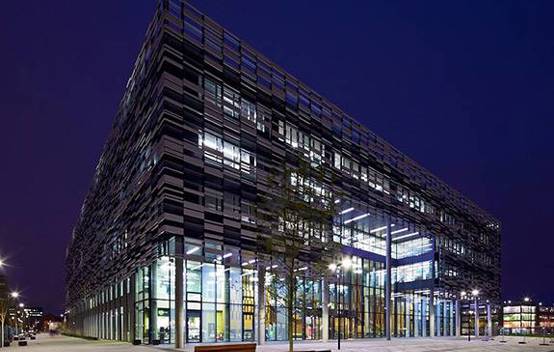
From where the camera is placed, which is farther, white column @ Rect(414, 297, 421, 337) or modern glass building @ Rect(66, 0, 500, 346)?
white column @ Rect(414, 297, 421, 337)

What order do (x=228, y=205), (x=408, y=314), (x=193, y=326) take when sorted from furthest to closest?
(x=408, y=314)
(x=228, y=205)
(x=193, y=326)

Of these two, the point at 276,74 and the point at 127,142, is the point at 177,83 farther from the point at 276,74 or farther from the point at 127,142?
the point at 127,142

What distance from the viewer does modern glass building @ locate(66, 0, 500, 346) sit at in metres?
42.1

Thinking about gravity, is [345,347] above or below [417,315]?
above

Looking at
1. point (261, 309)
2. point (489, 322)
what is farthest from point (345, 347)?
point (489, 322)

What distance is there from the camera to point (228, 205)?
45031 mm

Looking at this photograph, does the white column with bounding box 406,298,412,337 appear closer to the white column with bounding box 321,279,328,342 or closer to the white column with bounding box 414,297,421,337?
the white column with bounding box 414,297,421,337

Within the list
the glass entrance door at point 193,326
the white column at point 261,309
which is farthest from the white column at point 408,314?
the glass entrance door at point 193,326

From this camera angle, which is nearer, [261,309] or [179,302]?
[179,302]

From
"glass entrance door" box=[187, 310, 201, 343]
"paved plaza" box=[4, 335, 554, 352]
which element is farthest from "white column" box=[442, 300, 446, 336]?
"glass entrance door" box=[187, 310, 201, 343]

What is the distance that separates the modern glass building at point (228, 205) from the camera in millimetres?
42125

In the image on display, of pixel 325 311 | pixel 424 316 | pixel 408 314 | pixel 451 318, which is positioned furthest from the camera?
pixel 451 318

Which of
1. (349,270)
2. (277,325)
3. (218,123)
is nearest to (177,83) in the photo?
(218,123)

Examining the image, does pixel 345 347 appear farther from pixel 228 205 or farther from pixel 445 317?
pixel 445 317
